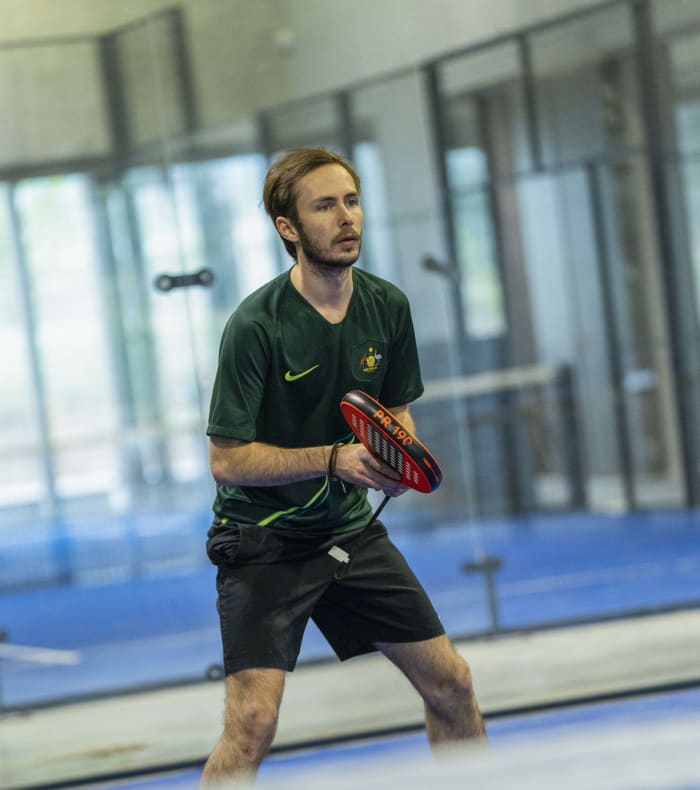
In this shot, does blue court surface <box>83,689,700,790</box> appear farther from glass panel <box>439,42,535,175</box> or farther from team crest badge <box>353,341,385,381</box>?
glass panel <box>439,42,535,175</box>

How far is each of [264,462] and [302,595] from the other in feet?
1.04

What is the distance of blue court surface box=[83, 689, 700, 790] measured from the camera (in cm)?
383

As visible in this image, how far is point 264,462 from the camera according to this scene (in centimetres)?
263

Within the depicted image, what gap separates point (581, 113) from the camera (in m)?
6.48

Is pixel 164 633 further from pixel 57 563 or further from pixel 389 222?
pixel 389 222

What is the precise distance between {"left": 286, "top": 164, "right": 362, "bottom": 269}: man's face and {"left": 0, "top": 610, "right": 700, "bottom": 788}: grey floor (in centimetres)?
192

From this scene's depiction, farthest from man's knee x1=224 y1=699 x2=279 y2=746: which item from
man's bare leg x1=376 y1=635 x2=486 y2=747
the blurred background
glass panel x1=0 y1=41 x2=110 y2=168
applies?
glass panel x1=0 y1=41 x2=110 y2=168

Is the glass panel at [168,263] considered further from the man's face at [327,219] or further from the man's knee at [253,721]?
the man's knee at [253,721]

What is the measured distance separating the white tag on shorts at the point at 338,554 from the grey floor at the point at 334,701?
1.44 meters

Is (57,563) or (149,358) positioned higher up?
(149,358)

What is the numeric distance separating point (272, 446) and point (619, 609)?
2.78 metres

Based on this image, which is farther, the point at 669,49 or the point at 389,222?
the point at 669,49

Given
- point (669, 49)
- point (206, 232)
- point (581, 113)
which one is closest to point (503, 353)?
point (581, 113)

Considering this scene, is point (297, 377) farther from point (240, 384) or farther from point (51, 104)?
point (51, 104)
